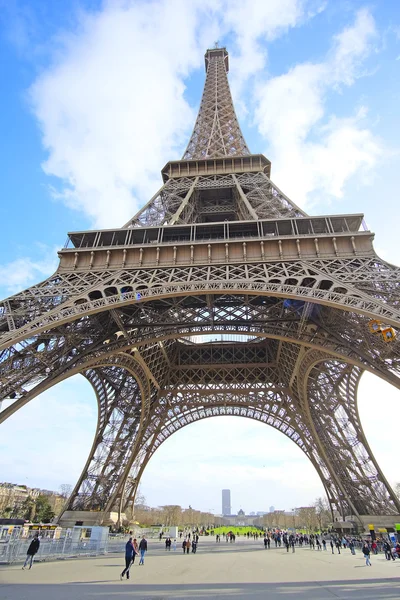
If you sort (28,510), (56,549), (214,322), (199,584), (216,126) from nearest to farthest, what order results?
(199,584) < (56,549) < (214,322) < (216,126) < (28,510)

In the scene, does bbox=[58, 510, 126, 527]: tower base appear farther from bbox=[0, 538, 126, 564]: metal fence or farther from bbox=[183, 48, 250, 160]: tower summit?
bbox=[183, 48, 250, 160]: tower summit

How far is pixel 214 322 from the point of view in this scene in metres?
20.9

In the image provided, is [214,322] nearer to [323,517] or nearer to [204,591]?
[204,591]

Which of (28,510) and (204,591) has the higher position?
(28,510)

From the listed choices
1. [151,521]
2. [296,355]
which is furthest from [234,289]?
[151,521]

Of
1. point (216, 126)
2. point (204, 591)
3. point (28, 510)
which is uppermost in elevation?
point (216, 126)

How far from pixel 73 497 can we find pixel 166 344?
1439 centimetres

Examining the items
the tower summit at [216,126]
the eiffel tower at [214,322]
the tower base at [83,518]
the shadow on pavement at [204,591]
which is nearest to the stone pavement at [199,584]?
the shadow on pavement at [204,591]

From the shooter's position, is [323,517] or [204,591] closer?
[204,591]

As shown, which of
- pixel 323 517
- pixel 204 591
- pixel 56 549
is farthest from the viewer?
pixel 323 517

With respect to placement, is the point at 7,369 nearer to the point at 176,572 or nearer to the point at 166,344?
the point at 176,572

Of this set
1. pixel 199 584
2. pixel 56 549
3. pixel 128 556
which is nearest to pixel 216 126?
pixel 56 549

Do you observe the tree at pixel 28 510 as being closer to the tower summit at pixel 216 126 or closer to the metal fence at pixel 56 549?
the metal fence at pixel 56 549

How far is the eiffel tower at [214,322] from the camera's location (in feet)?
54.7
